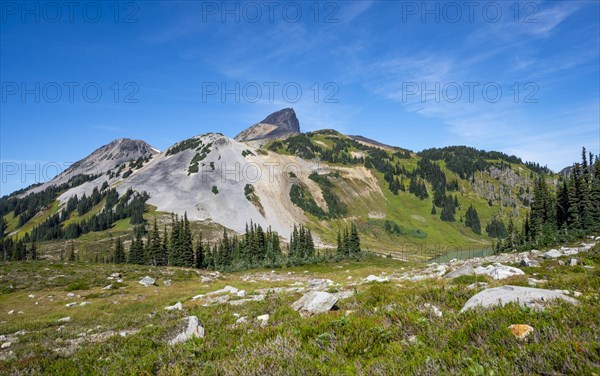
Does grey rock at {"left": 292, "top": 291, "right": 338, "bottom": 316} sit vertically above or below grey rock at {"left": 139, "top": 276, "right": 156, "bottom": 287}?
above

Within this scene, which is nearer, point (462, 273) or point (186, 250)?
point (462, 273)

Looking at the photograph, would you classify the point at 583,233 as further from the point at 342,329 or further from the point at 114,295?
the point at 114,295

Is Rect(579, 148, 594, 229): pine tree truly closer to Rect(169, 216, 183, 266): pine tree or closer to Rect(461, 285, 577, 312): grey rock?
Rect(461, 285, 577, 312): grey rock

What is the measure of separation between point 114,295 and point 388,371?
123 ft

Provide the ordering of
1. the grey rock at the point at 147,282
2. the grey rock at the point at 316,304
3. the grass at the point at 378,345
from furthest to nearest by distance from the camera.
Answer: the grey rock at the point at 147,282 → the grey rock at the point at 316,304 → the grass at the point at 378,345

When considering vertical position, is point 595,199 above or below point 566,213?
above

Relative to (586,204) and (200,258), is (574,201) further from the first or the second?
(200,258)

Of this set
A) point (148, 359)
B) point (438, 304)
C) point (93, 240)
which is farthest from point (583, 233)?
point (93, 240)

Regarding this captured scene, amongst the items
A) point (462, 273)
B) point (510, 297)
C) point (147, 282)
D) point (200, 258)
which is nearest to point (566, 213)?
point (462, 273)

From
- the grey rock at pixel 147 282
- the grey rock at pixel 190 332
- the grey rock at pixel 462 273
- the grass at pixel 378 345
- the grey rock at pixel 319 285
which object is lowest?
the grey rock at pixel 147 282

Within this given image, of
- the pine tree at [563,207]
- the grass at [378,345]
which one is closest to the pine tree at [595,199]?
the pine tree at [563,207]

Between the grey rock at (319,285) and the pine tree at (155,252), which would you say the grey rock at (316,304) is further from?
the pine tree at (155,252)

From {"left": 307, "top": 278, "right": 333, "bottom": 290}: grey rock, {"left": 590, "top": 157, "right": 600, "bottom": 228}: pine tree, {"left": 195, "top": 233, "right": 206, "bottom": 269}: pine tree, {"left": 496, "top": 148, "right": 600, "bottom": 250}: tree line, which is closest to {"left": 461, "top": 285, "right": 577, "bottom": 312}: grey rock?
{"left": 307, "top": 278, "right": 333, "bottom": 290}: grey rock

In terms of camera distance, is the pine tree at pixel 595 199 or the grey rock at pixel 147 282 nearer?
the grey rock at pixel 147 282
